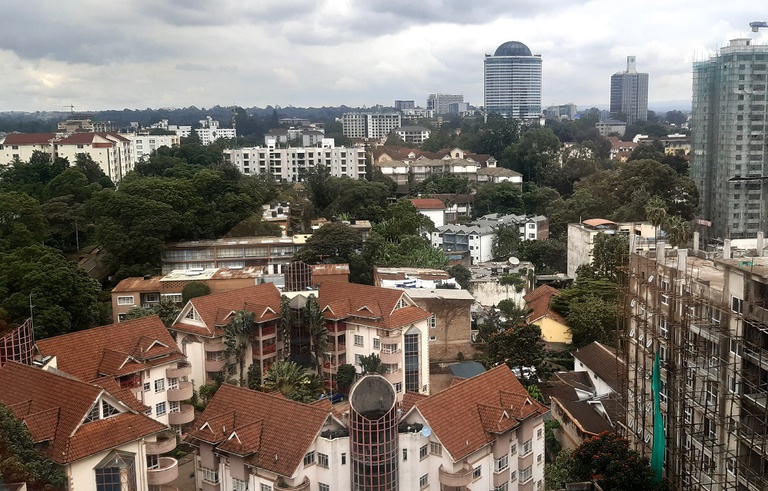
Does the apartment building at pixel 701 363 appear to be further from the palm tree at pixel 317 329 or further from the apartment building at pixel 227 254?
the apartment building at pixel 227 254

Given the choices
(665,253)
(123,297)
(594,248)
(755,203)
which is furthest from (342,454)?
(755,203)

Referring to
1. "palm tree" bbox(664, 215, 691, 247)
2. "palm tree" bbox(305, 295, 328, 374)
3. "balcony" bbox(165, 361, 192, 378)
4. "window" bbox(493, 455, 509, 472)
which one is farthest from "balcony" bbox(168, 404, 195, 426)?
"palm tree" bbox(664, 215, 691, 247)

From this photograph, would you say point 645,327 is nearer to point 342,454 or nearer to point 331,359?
point 342,454

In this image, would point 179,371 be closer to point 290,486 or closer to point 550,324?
point 290,486

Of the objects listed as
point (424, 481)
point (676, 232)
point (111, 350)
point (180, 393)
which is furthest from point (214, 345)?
point (676, 232)

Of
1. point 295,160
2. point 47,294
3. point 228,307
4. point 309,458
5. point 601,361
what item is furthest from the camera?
point 295,160

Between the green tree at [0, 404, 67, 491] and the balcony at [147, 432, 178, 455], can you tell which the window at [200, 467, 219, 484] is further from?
the green tree at [0, 404, 67, 491]
